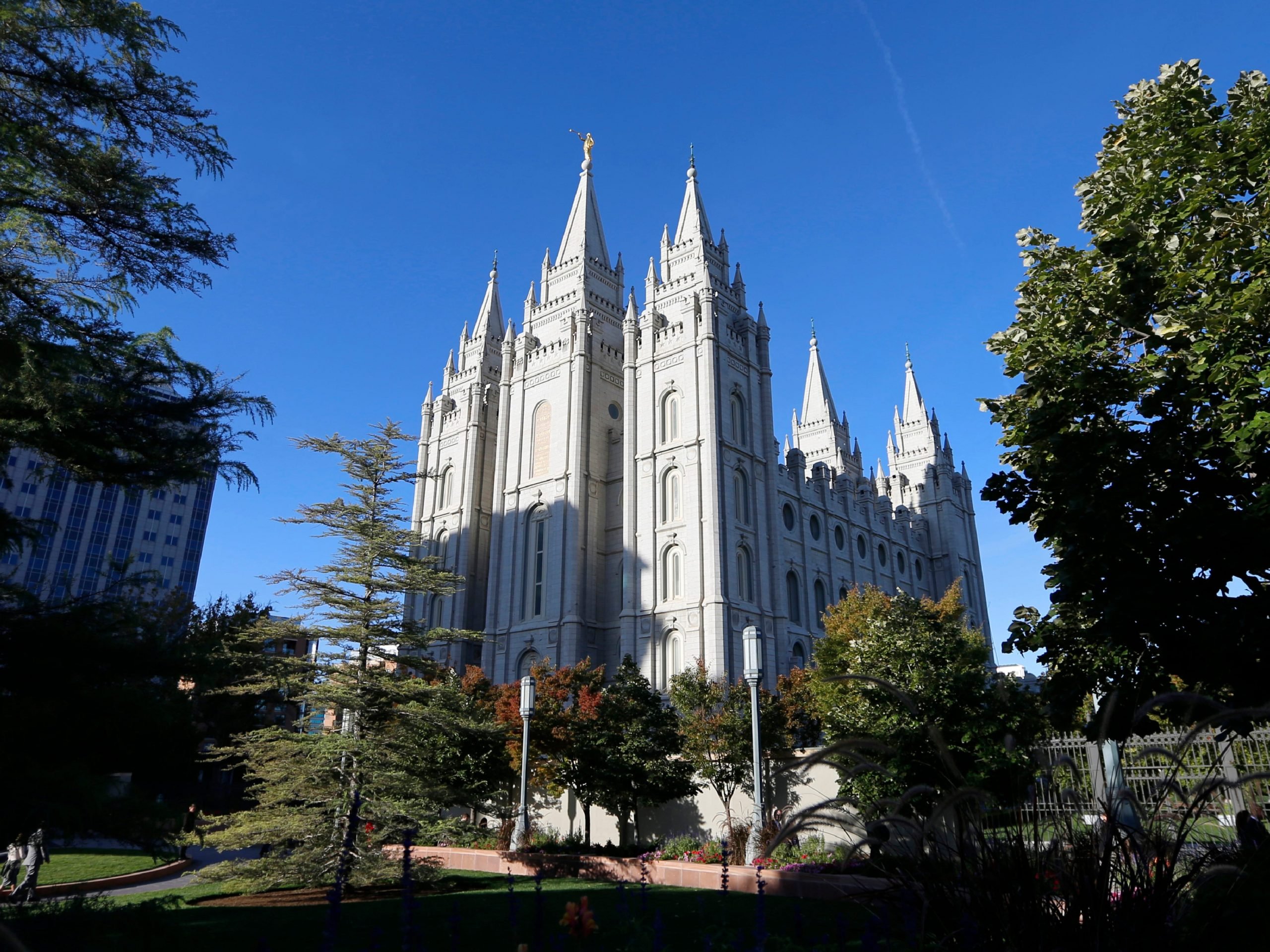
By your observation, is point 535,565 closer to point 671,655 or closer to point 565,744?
point 671,655

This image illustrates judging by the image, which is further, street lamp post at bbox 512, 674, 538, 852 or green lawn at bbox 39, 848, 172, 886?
street lamp post at bbox 512, 674, 538, 852

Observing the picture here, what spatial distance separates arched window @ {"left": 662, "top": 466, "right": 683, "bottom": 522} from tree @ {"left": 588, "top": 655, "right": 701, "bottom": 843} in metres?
17.0

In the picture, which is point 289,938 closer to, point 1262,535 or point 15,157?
point 15,157

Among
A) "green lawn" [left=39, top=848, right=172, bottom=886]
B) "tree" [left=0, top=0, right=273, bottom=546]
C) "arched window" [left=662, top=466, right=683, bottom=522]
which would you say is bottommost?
"green lawn" [left=39, top=848, right=172, bottom=886]

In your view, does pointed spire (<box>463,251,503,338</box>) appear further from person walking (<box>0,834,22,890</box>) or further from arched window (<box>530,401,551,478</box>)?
person walking (<box>0,834,22,890</box>)

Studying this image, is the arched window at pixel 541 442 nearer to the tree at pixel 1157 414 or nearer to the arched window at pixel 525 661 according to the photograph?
the arched window at pixel 525 661

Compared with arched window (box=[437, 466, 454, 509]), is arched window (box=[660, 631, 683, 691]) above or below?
below

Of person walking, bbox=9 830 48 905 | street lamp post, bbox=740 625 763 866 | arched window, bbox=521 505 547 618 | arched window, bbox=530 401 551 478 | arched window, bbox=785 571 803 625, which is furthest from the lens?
arched window, bbox=530 401 551 478

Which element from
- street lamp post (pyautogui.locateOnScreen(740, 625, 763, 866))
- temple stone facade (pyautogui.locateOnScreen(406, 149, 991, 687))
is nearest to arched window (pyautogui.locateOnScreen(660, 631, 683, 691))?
temple stone facade (pyautogui.locateOnScreen(406, 149, 991, 687))

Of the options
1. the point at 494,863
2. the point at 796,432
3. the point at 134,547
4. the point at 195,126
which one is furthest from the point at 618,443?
the point at 134,547

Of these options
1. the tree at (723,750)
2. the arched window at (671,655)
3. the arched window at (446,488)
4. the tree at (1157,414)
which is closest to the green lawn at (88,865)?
the tree at (723,750)

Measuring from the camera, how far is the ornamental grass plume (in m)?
6.41

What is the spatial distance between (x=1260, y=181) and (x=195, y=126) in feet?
38.1

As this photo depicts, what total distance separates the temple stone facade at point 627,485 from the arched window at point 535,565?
86 mm
